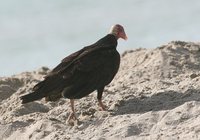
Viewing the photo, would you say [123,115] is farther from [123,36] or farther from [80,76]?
[123,36]

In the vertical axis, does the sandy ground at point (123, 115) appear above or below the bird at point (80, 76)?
below

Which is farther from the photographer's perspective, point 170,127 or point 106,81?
point 106,81

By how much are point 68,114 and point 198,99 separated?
7.40ft

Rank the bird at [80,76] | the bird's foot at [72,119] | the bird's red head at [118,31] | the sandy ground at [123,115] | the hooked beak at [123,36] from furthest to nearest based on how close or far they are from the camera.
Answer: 1. the hooked beak at [123,36]
2. the bird's red head at [118,31]
3. the bird at [80,76]
4. the bird's foot at [72,119]
5. the sandy ground at [123,115]

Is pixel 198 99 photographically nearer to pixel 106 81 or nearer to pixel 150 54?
pixel 106 81

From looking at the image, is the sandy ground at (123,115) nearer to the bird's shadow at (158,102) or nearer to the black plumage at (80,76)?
the bird's shadow at (158,102)

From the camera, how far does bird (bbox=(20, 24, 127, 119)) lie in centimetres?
1229

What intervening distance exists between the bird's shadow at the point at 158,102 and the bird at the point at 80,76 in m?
0.44

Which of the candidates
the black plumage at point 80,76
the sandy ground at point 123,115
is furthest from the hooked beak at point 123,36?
the black plumage at point 80,76

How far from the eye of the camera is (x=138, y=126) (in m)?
11.3

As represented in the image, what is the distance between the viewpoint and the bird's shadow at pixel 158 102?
39.7ft

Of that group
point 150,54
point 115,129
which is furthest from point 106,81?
point 150,54

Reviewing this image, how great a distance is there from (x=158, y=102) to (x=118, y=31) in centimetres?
189

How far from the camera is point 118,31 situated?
1366 centimetres
